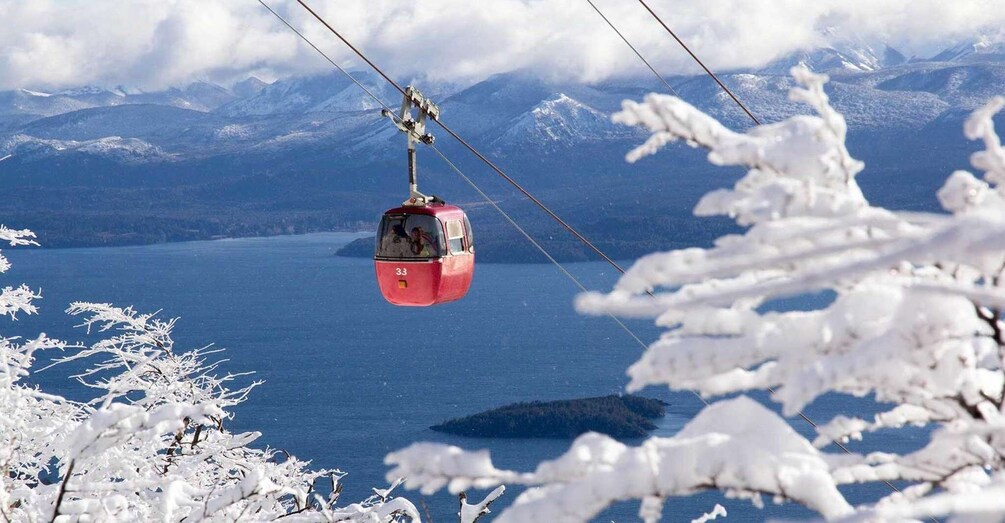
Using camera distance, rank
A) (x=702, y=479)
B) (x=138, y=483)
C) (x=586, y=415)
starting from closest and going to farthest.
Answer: (x=702, y=479)
(x=138, y=483)
(x=586, y=415)

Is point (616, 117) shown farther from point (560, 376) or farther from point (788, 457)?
point (560, 376)

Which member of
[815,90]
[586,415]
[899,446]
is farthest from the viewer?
[586,415]

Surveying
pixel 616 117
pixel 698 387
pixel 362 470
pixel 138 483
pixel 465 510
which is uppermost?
pixel 616 117

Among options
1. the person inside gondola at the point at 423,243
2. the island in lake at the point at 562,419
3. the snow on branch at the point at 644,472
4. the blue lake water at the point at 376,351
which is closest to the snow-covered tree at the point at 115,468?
the snow on branch at the point at 644,472

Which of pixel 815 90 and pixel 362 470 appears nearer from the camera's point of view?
pixel 815 90

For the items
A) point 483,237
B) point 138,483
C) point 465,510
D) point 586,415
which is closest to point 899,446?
point 586,415

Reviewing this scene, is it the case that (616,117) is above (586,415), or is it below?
above

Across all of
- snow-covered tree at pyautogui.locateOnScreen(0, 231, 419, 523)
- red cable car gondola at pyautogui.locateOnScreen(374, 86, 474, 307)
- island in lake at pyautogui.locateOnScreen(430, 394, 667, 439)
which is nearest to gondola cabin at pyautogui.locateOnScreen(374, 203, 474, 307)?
red cable car gondola at pyautogui.locateOnScreen(374, 86, 474, 307)
